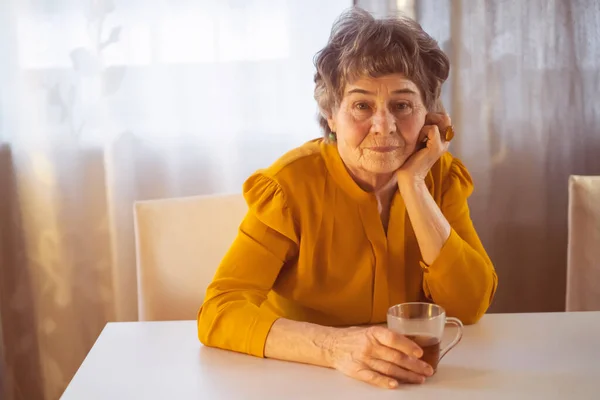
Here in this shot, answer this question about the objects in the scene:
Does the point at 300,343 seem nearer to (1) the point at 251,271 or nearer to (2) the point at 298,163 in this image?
(1) the point at 251,271

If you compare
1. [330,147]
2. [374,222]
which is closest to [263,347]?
[374,222]

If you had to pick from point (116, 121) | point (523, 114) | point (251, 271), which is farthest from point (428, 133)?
point (116, 121)

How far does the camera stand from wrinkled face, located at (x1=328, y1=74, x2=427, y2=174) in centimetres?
150

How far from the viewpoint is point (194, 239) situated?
1879 millimetres

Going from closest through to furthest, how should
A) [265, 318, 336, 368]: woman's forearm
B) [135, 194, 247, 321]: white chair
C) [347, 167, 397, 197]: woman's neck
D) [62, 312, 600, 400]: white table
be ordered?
[62, 312, 600, 400]: white table < [265, 318, 336, 368]: woman's forearm < [347, 167, 397, 197]: woman's neck < [135, 194, 247, 321]: white chair

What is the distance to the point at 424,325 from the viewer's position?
3.91 feet

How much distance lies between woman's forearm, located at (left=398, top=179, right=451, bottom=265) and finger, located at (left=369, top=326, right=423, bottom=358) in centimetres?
33

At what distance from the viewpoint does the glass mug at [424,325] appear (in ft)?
3.85

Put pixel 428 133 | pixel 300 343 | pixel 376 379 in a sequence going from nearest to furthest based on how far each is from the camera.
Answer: pixel 376 379 < pixel 300 343 < pixel 428 133

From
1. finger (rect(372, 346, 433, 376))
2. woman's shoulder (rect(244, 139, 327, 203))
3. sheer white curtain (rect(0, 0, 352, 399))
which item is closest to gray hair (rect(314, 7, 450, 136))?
woman's shoulder (rect(244, 139, 327, 203))

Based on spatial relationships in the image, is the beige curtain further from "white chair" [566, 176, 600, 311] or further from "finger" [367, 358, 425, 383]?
"finger" [367, 358, 425, 383]

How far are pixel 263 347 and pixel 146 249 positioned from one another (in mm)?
651

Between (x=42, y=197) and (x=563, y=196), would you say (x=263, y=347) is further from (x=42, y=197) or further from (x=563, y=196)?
(x=563, y=196)

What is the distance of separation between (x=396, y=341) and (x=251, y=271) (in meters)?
0.40
